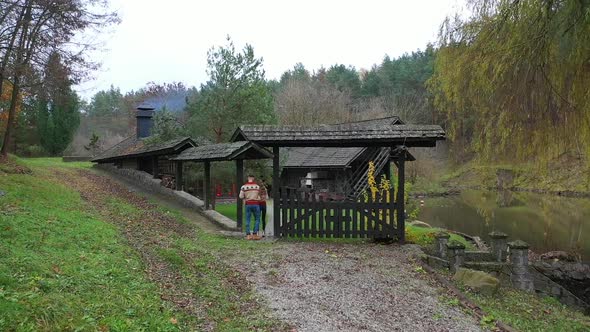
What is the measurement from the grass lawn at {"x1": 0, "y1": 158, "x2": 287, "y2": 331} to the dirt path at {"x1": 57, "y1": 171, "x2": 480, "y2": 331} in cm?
18

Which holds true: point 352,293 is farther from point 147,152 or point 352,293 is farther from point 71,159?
point 71,159

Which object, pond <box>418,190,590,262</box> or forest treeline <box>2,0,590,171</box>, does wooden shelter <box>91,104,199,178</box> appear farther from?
pond <box>418,190,590,262</box>

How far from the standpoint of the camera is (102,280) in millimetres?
5418

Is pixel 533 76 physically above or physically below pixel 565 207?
above

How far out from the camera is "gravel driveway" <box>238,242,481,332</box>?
5449 mm

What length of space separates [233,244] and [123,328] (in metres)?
5.93

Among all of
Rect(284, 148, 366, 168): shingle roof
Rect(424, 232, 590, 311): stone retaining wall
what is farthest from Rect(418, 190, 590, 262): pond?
Rect(284, 148, 366, 168): shingle roof

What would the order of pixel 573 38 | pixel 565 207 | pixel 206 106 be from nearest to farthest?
pixel 573 38 → pixel 206 106 → pixel 565 207

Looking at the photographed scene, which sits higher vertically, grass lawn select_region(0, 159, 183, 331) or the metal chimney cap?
the metal chimney cap

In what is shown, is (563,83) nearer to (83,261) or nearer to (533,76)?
(533,76)

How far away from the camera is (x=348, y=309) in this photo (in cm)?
586

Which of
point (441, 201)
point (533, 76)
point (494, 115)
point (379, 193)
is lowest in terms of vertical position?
point (441, 201)

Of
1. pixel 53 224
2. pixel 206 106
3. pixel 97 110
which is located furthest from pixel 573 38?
pixel 97 110

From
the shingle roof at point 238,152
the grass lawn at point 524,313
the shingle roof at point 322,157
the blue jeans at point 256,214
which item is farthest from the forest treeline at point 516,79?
the shingle roof at point 322,157
